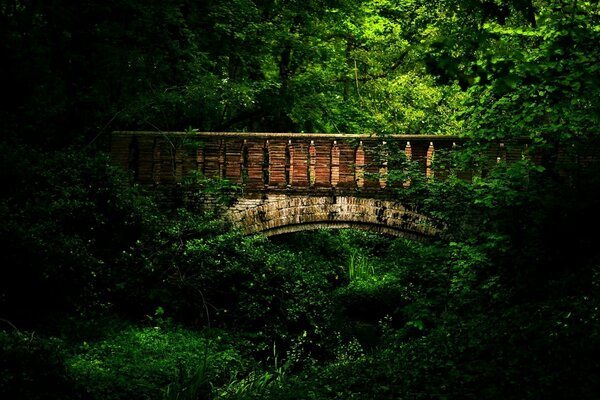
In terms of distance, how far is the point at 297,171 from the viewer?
42.1ft

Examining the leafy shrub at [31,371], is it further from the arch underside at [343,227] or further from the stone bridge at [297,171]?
the arch underside at [343,227]

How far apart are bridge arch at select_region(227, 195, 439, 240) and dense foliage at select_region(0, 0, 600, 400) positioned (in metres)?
0.32

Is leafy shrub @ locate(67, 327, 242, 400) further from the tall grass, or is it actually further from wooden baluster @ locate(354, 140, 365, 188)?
the tall grass

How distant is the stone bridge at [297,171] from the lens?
12.8 meters

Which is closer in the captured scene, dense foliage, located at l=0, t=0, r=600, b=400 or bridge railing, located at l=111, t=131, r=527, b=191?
dense foliage, located at l=0, t=0, r=600, b=400

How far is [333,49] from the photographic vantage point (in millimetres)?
17172

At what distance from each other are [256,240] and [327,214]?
4.66 ft

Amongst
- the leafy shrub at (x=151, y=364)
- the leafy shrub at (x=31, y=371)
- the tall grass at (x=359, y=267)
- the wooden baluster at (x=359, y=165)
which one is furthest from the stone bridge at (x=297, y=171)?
the leafy shrub at (x=31, y=371)

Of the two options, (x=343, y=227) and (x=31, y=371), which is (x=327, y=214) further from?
(x=31, y=371)

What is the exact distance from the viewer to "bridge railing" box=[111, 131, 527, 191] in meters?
12.7

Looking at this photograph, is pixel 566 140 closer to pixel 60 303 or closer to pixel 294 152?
pixel 294 152

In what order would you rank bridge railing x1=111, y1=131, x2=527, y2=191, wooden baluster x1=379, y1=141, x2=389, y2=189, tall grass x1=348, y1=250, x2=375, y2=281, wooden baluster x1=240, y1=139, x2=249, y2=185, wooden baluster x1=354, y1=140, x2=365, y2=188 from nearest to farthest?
1. wooden baluster x1=379, y1=141, x2=389, y2=189
2. bridge railing x1=111, y1=131, x2=527, y2=191
3. wooden baluster x1=354, y1=140, x2=365, y2=188
4. wooden baluster x1=240, y1=139, x2=249, y2=185
5. tall grass x1=348, y1=250, x2=375, y2=281

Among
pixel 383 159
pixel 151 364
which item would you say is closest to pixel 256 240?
pixel 383 159

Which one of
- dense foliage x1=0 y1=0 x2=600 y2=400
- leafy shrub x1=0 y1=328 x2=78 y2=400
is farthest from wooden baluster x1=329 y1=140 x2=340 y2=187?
leafy shrub x1=0 y1=328 x2=78 y2=400
